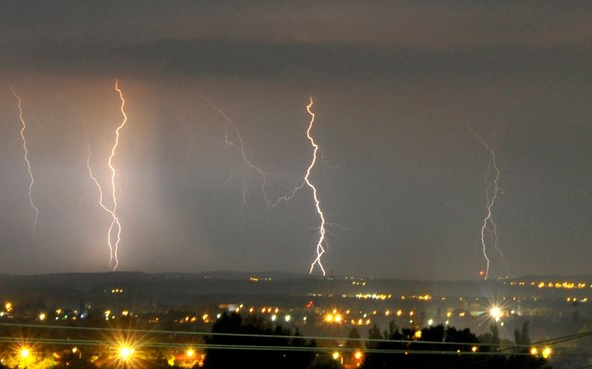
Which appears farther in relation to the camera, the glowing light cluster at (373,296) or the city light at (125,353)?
the glowing light cluster at (373,296)

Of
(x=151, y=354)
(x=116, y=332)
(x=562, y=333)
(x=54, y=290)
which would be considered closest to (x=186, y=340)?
(x=116, y=332)

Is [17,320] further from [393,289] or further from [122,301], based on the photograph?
[393,289]

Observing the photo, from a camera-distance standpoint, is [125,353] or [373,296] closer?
[125,353]

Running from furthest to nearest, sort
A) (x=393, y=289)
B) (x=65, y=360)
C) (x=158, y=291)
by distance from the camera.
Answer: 1. (x=393, y=289)
2. (x=158, y=291)
3. (x=65, y=360)

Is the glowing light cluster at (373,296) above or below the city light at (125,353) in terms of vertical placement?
above

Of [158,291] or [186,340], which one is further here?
[158,291]

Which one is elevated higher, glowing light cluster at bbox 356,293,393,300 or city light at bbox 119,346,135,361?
glowing light cluster at bbox 356,293,393,300

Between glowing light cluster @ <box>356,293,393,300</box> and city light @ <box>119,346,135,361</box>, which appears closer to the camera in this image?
city light @ <box>119,346,135,361</box>

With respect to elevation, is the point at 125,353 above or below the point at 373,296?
below

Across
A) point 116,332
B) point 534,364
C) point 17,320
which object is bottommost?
point 534,364

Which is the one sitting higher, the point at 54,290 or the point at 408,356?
the point at 54,290

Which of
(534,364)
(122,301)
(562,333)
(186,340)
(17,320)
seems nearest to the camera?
(534,364)
